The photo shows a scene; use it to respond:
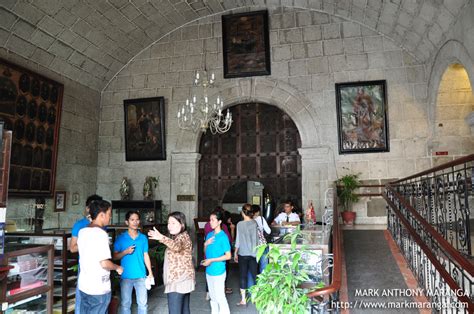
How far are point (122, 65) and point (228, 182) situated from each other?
4202mm

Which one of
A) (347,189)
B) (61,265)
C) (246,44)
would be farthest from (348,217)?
(61,265)

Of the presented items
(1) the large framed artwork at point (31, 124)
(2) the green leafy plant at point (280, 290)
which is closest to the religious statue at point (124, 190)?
(1) the large framed artwork at point (31, 124)

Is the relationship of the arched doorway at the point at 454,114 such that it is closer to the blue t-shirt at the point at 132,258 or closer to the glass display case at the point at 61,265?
the blue t-shirt at the point at 132,258

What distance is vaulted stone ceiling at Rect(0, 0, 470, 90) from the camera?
6.73 m

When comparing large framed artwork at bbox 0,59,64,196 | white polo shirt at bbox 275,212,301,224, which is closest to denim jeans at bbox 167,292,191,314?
white polo shirt at bbox 275,212,301,224

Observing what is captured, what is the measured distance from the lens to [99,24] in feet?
26.9

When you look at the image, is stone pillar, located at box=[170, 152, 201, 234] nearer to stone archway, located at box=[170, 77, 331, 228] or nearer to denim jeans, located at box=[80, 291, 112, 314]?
stone archway, located at box=[170, 77, 331, 228]

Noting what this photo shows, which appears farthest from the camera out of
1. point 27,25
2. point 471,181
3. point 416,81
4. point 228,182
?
point 228,182

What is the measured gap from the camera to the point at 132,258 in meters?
4.14

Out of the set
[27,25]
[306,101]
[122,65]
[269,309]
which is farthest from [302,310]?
[122,65]

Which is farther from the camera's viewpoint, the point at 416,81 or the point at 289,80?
the point at 289,80

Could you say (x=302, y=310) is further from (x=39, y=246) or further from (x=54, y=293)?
(x=54, y=293)

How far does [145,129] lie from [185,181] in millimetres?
1727

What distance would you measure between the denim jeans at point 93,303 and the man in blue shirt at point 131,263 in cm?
51
